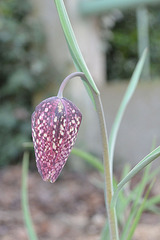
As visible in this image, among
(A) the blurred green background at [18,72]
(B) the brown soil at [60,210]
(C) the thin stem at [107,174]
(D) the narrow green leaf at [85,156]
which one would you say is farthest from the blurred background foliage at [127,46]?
(C) the thin stem at [107,174]

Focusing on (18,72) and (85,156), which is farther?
(18,72)

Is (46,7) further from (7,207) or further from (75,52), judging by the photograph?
(75,52)

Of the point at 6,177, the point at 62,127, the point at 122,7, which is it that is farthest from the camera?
the point at 122,7

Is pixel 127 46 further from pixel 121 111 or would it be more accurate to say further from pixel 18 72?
pixel 121 111

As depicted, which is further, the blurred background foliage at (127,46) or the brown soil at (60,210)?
the blurred background foliage at (127,46)

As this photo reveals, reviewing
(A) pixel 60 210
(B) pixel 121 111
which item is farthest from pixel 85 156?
(A) pixel 60 210

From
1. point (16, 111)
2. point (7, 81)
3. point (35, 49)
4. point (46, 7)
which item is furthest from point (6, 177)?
point (46, 7)

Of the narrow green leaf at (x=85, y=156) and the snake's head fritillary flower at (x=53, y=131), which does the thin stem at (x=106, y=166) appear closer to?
the snake's head fritillary flower at (x=53, y=131)
